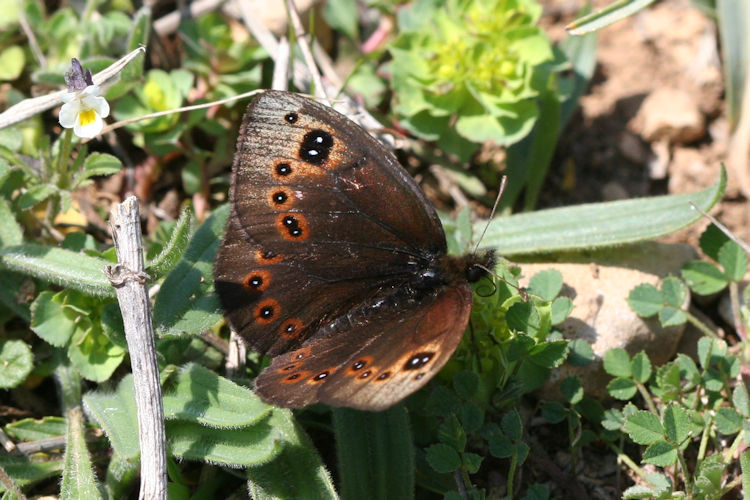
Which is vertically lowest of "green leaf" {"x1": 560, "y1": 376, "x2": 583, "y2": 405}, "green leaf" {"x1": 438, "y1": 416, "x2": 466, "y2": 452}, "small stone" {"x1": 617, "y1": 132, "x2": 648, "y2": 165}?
"green leaf" {"x1": 560, "y1": 376, "x2": 583, "y2": 405}

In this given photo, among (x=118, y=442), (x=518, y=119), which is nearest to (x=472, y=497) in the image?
(x=118, y=442)

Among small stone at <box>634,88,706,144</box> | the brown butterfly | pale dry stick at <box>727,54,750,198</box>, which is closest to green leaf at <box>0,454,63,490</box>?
the brown butterfly

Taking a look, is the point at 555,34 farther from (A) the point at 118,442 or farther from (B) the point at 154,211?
(A) the point at 118,442

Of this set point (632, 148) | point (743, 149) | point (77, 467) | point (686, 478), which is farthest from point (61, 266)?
point (743, 149)

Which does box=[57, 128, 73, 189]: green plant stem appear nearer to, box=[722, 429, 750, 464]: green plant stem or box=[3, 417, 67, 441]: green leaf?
box=[3, 417, 67, 441]: green leaf

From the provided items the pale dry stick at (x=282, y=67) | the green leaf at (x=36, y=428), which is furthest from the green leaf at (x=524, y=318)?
the green leaf at (x=36, y=428)

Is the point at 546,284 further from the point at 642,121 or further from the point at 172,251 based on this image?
the point at 642,121
